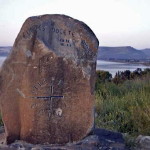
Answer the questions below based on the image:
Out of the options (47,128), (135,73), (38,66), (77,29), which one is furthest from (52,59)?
(135,73)

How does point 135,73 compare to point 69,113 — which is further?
point 135,73

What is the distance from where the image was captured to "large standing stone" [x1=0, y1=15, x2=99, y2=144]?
6.14m

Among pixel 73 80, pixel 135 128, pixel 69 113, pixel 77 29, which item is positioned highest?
pixel 77 29

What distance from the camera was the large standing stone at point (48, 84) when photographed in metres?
6.14

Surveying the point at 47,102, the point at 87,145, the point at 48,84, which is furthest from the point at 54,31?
the point at 87,145

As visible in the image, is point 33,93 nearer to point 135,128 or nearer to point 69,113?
point 69,113

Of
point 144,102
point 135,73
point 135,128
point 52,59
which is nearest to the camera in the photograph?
point 52,59

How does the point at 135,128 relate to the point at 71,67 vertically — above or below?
below

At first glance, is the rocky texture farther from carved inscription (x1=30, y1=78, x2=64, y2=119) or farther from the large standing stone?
carved inscription (x1=30, y1=78, x2=64, y2=119)

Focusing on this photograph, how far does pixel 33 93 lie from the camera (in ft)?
20.1

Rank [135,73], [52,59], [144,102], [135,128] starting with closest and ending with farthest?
1. [52,59]
2. [135,128]
3. [144,102]
4. [135,73]

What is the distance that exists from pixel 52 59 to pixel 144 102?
3825 millimetres

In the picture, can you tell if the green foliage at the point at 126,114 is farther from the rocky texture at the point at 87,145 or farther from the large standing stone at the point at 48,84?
the large standing stone at the point at 48,84

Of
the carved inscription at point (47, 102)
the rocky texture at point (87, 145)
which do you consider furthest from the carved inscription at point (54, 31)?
the rocky texture at point (87, 145)
